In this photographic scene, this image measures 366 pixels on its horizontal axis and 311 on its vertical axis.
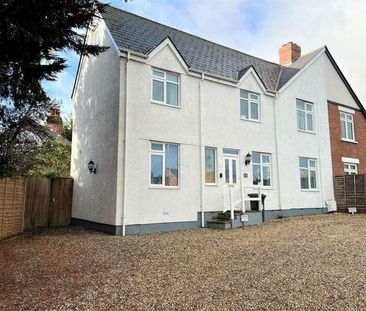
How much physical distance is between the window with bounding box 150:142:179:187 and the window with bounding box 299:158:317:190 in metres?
8.37

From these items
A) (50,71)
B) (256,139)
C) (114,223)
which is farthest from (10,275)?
(256,139)

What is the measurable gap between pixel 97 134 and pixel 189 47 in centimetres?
674

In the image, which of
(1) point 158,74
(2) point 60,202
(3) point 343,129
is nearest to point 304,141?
(3) point 343,129

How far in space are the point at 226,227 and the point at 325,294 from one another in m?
8.33

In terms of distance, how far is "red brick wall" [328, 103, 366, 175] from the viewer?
2014 centimetres

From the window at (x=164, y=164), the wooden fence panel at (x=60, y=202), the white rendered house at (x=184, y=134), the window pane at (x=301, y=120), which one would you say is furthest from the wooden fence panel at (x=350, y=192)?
the wooden fence panel at (x=60, y=202)

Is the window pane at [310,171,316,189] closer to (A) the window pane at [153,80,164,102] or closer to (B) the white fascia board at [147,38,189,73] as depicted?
(B) the white fascia board at [147,38,189,73]

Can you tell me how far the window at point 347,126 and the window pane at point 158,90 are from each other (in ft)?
44.8

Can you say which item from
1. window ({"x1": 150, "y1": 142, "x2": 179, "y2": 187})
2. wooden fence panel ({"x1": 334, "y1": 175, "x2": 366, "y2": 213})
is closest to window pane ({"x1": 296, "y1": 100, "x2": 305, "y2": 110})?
wooden fence panel ({"x1": 334, "y1": 175, "x2": 366, "y2": 213})

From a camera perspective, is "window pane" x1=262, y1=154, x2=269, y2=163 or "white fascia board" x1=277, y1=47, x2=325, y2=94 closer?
"window pane" x1=262, y1=154, x2=269, y2=163

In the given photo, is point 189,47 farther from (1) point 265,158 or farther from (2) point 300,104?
(2) point 300,104

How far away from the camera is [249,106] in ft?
54.9

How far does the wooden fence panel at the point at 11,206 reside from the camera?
10914mm

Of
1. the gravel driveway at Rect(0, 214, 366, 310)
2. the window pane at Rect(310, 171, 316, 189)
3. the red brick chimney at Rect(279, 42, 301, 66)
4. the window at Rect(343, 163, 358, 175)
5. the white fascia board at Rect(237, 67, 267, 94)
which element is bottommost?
the gravel driveway at Rect(0, 214, 366, 310)
